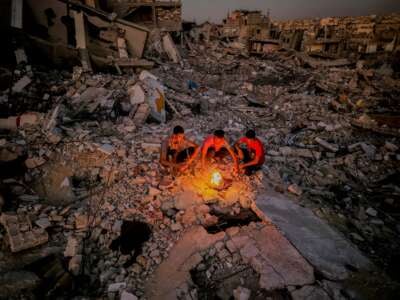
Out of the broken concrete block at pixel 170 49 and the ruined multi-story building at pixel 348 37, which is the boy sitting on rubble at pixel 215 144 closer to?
the broken concrete block at pixel 170 49

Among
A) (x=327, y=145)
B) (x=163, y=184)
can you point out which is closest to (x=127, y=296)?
(x=163, y=184)

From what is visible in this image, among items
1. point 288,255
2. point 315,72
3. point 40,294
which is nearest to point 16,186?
point 40,294

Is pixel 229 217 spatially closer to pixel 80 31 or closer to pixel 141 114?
pixel 141 114

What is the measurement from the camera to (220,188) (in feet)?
13.0

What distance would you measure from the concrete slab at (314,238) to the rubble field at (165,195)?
111 millimetres

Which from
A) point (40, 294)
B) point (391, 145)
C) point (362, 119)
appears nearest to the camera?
point (40, 294)

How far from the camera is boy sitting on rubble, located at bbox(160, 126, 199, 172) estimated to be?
4.21 meters

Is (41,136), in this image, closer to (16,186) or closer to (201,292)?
(16,186)

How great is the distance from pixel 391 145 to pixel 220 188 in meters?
4.55

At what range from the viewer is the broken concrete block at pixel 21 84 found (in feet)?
19.3

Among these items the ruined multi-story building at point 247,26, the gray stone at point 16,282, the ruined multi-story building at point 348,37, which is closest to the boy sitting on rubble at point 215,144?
the gray stone at point 16,282

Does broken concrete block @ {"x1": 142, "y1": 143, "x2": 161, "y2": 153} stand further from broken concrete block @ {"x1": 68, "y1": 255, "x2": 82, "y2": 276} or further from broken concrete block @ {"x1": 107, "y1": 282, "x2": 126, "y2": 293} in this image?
broken concrete block @ {"x1": 107, "y1": 282, "x2": 126, "y2": 293}

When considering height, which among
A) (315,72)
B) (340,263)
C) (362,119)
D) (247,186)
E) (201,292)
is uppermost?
(315,72)

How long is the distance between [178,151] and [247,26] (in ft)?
67.3
